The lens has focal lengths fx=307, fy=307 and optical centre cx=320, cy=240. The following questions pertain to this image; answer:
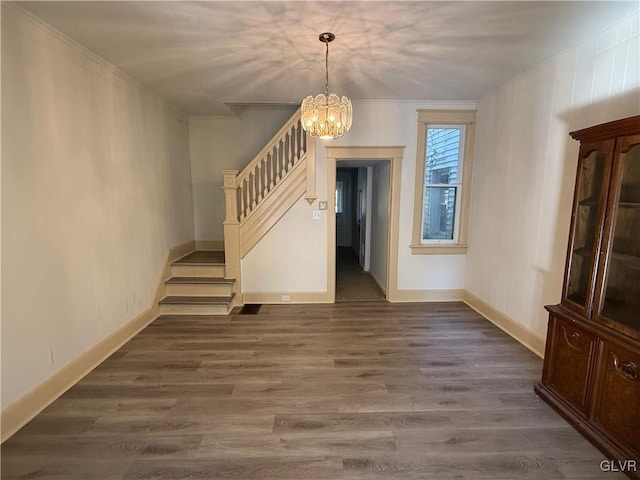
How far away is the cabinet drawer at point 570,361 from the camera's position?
2028mm

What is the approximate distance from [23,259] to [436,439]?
2999mm

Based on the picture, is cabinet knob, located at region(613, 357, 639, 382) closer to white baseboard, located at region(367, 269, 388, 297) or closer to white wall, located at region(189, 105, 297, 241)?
white baseboard, located at region(367, 269, 388, 297)

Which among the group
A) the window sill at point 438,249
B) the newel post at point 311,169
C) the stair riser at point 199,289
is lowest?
the stair riser at point 199,289

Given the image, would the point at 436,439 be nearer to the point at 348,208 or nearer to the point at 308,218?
the point at 308,218

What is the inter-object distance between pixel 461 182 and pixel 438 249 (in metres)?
0.99

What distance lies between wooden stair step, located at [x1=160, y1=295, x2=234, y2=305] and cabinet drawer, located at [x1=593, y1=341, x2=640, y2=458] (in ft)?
12.0

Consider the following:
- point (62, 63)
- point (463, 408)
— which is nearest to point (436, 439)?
point (463, 408)

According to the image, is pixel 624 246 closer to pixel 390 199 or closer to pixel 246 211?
pixel 390 199

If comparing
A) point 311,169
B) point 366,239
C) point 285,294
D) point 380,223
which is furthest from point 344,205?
point 285,294

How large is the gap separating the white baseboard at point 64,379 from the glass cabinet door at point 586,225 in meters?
3.86

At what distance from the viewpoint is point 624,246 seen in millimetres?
1920

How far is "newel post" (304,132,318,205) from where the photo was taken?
4105 millimetres

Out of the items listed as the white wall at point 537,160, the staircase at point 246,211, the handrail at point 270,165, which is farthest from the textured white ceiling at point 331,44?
the staircase at point 246,211

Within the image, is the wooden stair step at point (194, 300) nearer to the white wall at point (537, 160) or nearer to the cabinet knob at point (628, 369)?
the white wall at point (537, 160)
